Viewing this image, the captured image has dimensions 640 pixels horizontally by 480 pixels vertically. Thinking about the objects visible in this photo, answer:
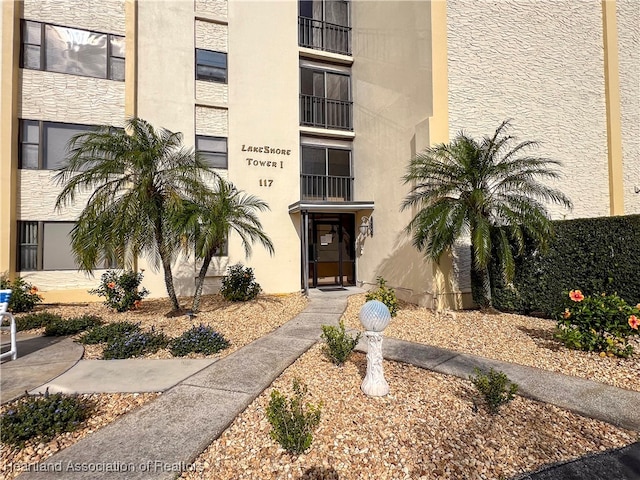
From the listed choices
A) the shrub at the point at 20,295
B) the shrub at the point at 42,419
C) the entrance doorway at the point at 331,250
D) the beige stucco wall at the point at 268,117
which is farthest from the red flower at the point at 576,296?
the shrub at the point at 20,295

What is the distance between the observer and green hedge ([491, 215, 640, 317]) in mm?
5965

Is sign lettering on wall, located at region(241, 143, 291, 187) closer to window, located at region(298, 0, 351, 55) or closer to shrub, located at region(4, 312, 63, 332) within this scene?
window, located at region(298, 0, 351, 55)

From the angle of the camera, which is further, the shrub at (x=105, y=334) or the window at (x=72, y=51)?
the window at (x=72, y=51)

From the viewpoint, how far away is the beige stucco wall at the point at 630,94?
1030cm

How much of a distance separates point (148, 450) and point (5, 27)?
13.1m

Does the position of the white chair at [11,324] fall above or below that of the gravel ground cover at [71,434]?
above

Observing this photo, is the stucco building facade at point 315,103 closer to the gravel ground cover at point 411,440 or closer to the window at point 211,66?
the window at point 211,66

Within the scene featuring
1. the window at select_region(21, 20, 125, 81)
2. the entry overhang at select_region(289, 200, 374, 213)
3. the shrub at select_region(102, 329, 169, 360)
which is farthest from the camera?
the entry overhang at select_region(289, 200, 374, 213)

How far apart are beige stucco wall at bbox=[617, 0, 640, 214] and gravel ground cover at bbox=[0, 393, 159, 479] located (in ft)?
47.7

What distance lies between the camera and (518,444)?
2.75 meters

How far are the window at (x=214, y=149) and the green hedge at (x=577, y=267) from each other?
9.46 m

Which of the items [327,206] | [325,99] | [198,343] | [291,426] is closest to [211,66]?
[325,99]

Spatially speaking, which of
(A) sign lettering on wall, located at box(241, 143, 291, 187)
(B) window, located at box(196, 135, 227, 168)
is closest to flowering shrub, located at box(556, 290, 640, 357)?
(A) sign lettering on wall, located at box(241, 143, 291, 187)

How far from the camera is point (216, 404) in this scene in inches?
129
